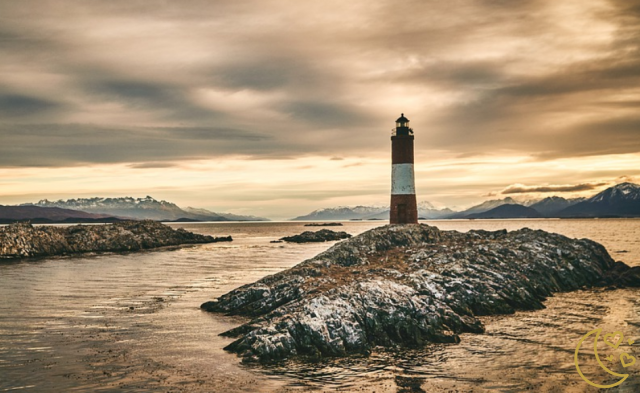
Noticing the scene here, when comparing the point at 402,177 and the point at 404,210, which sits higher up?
the point at 402,177

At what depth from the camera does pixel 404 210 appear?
50625 mm

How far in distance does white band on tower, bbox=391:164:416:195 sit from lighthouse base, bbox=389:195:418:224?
54 centimetres

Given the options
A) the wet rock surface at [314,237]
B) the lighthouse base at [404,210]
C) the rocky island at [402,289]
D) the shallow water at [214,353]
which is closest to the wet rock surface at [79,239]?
the wet rock surface at [314,237]

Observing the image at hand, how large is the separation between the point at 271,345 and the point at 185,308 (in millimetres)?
11167

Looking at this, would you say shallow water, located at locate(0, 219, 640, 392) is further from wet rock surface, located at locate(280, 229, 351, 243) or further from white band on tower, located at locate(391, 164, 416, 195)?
wet rock surface, located at locate(280, 229, 351, 243)

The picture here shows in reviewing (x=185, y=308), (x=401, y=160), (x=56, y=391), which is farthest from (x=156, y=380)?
(x=401, y=160)

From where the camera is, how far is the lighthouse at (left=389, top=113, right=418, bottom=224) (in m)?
50.7

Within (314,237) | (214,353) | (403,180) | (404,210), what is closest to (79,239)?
(314,237)

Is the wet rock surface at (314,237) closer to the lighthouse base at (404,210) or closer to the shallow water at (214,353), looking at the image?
the lighthouse base at (404,210)

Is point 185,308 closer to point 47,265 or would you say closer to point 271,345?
point 271,345

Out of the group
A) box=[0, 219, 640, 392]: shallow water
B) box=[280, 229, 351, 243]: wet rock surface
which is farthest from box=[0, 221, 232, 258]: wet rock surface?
box=[0, 219, 640, 392]: shallow water

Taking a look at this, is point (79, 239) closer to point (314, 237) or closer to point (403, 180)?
point (314, 237)

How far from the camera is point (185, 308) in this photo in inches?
1040

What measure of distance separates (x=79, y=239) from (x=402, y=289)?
6555 centimetres
